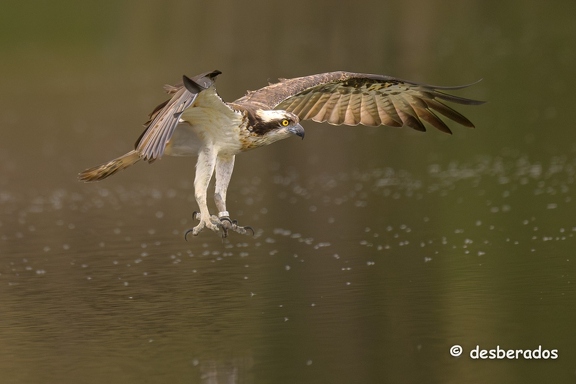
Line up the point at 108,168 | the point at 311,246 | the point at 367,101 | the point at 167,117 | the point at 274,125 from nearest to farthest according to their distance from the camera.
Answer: the point at 167,117 → the point at 274,125 → the point at 108,168 → the point at 367,101 → the point at 311,246

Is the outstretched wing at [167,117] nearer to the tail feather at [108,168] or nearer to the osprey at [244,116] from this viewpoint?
the osprey at [244,116]

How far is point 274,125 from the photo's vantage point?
13.1 metres

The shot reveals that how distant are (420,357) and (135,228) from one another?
10148mm

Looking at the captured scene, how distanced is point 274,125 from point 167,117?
1676 mm

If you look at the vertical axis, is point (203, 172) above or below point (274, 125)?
below

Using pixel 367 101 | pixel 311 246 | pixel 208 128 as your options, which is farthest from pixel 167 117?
pixel 311 246

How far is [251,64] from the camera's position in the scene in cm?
4600

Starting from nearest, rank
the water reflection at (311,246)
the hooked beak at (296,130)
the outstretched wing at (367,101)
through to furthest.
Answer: the water reflection at (311,246) < the hooked beak at (296,130) < the outstretched wing at (367,101)

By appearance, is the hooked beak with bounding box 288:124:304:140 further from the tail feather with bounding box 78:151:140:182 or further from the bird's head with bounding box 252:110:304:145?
the tail feather with bounding box 78:151:140:182

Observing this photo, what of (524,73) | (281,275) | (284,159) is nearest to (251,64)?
(524,73)

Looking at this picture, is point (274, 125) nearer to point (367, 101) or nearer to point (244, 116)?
point (244, 116)

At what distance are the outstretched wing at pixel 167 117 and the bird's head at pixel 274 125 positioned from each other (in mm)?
1069

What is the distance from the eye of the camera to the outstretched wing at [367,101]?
15.1 m

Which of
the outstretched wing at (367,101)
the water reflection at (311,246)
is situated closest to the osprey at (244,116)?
the outstretched wing at (367,101)
